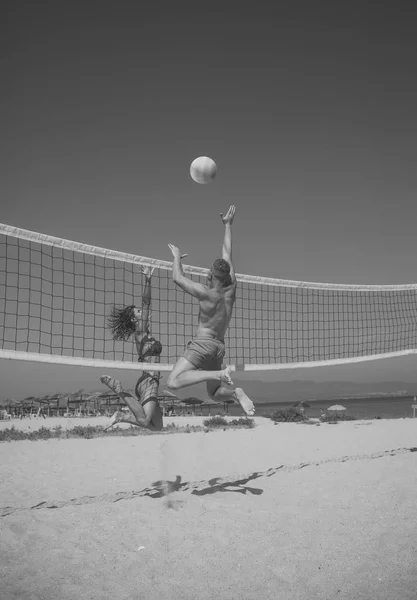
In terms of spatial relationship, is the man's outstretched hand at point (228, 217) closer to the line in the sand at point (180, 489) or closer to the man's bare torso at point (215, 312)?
the man's bare torso at point (215, 312)

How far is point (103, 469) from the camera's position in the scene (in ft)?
26.6

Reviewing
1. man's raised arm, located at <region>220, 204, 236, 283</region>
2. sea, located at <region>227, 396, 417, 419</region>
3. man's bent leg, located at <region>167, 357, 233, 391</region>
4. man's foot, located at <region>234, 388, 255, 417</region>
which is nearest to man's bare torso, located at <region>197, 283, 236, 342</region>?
man's raised arm, located at <region>220, 204, 236, 283</region>

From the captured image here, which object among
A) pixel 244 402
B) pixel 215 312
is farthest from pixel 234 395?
pixel 215 312

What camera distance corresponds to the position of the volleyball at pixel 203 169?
20.9 feet

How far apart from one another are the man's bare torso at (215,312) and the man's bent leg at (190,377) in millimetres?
461

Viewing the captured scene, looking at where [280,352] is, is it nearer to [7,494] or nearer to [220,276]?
[220,276]

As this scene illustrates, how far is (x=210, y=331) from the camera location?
217 inches

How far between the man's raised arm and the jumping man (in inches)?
1.5

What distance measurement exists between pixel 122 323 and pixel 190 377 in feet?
5.53

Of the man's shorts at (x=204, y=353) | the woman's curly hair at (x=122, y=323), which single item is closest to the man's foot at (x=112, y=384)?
the woman's curly hair at (x=122, y=323)

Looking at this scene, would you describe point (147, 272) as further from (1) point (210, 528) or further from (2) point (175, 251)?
(1) point (210, 528)

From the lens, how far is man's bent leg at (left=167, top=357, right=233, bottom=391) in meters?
5.16

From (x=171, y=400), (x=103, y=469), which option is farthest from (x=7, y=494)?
(x=171, y=400)

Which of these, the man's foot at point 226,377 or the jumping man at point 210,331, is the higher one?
the jumping man at point 210,331
